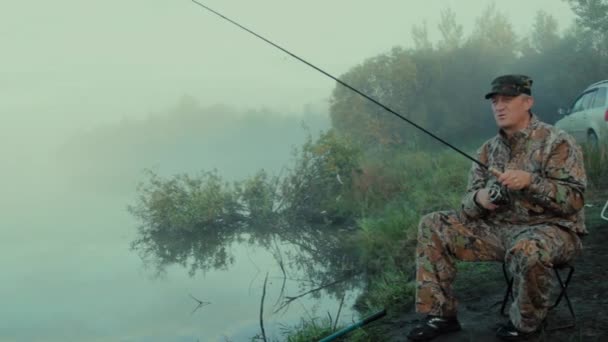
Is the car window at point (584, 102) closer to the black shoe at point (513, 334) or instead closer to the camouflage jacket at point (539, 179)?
the camouflage jacket at point (539, 179)

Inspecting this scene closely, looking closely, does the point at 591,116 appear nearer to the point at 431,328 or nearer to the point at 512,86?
the point at 512,86

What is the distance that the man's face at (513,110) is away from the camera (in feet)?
11.1

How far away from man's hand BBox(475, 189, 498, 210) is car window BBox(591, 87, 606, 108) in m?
8.33

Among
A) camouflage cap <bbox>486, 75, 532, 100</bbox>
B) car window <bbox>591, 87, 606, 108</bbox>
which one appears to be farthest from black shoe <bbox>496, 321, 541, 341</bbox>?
car window <bbox>591, 87, 606, 108</bbox>

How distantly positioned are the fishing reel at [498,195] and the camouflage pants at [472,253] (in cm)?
18

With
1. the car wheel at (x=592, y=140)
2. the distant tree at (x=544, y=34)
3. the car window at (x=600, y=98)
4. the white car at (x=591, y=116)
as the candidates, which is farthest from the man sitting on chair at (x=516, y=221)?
the distant tree at (x=544, y=34)

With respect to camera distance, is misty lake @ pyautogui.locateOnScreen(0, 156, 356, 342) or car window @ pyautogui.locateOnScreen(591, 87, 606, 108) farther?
car window @ pyautogui.locateOnScreen(591, 87, 606, 108)

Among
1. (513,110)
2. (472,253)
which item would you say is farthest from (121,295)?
(513,110)

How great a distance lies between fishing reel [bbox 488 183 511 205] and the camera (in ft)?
10.7

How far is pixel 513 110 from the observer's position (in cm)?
340

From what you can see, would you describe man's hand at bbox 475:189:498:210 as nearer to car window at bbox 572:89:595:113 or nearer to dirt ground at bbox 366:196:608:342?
dirt ground at bbox 366:196:608:342

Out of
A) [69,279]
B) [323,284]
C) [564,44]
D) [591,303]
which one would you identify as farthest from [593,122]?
[564,44]

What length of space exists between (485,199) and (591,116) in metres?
8.78

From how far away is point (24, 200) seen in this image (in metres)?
28.5
